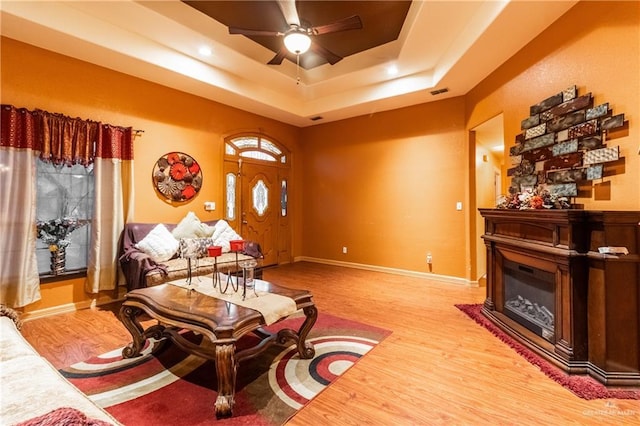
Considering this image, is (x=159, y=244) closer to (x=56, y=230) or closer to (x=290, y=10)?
(x=56, y=230)

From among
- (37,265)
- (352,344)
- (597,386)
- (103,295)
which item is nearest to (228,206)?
(103,295)

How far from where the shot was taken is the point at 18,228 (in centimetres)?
317

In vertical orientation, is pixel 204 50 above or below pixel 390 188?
above

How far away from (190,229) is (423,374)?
11.5 ft

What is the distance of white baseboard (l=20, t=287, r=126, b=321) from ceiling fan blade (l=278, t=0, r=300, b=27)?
407cm

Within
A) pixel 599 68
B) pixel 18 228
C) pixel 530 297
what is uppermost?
pixel 599 68

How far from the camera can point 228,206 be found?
215 inches

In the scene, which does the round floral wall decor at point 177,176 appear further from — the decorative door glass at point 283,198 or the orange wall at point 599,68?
the orange wall at point 599,68

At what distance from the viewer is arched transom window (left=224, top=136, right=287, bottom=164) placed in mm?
5496

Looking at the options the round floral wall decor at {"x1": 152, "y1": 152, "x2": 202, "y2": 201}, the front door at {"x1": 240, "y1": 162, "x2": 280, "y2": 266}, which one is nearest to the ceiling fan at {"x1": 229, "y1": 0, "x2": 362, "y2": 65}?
the round floral wall decor at {"x1": 152, "y1": 152, "x2": 202, "y2": 201}

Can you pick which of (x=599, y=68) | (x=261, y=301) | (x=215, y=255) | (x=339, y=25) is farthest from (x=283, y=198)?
(x=599, y=68)

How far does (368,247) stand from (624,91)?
4196 mm

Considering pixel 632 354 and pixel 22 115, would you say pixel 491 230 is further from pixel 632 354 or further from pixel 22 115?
pixel 22 115

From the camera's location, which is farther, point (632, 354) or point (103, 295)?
point (103, 295)
